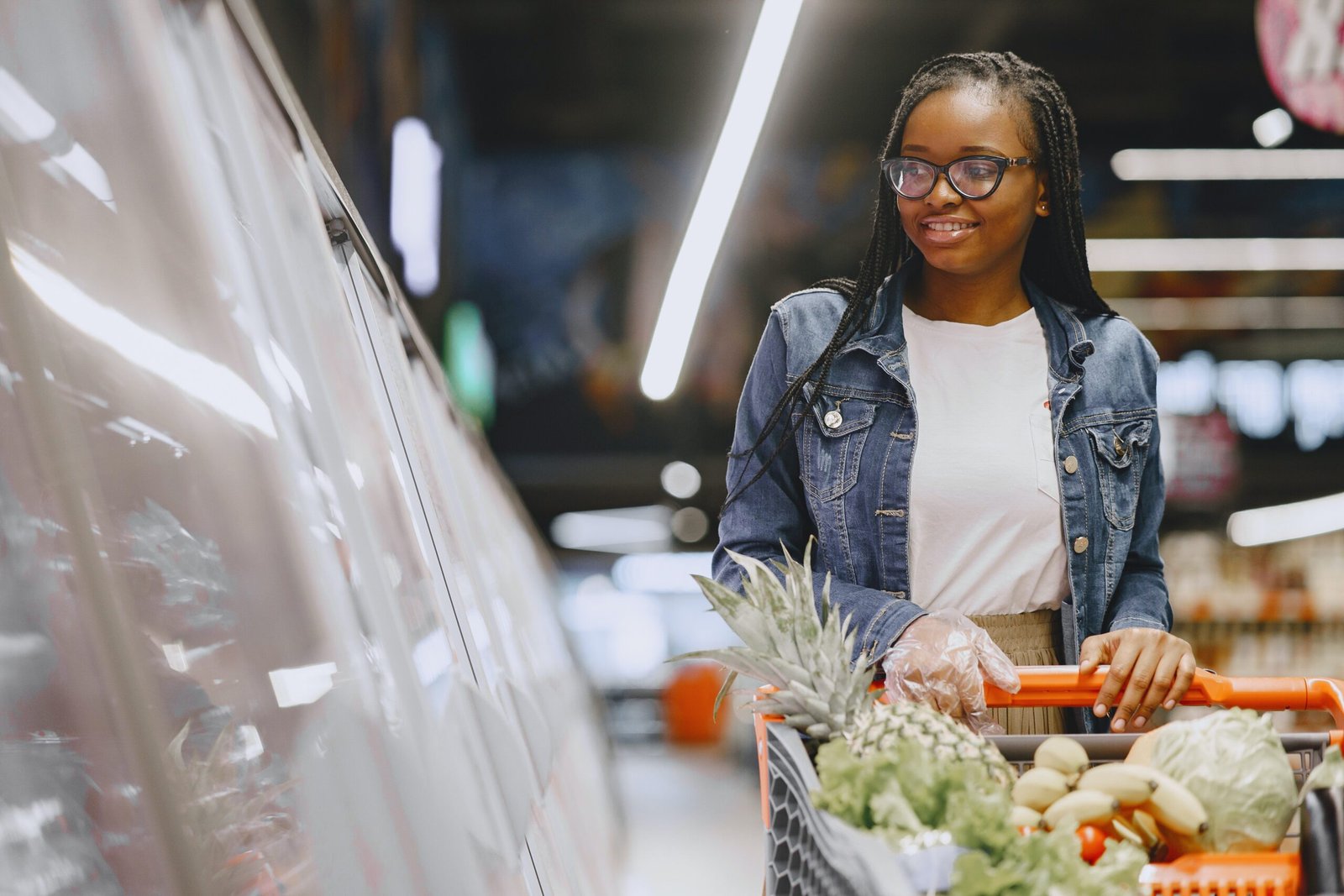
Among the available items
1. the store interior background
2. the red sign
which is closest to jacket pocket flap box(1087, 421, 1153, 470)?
the red sign

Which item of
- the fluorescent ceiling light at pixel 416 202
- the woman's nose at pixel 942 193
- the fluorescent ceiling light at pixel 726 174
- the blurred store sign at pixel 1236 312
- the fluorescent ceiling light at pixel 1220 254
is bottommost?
the woman's nose at pixel 942 193

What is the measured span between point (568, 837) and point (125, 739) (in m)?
2.39

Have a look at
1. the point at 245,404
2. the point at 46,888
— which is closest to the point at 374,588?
the point at 245,404

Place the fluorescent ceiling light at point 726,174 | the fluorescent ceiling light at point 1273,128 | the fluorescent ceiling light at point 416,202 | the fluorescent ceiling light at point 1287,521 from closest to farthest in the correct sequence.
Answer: the fluorescent ceiling light at point 726,174
the fluorescent ceiling light at point 416,202
the fluorescent ceiling light at point 1273,128
the fluorescent ceiling light at point 1287,521

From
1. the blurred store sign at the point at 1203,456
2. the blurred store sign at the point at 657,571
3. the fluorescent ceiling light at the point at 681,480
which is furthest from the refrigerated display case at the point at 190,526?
the blurred store sign at the point at 657,571

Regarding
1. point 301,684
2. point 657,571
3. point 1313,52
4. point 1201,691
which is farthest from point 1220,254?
point 657,571

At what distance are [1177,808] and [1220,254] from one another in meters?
9.30

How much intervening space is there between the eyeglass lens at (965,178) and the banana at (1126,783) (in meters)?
0.89

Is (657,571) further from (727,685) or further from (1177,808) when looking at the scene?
(1177,808)

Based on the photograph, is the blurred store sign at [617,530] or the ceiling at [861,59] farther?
the blurred store sign at [617,530]

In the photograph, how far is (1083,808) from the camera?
1362mm

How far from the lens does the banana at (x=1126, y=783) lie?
138cm

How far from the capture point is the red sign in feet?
15.1

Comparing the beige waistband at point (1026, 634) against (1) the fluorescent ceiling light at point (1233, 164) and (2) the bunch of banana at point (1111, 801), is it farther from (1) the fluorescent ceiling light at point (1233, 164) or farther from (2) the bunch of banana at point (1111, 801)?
(1) the fluorescent ceiling light at point (1233, 164)
